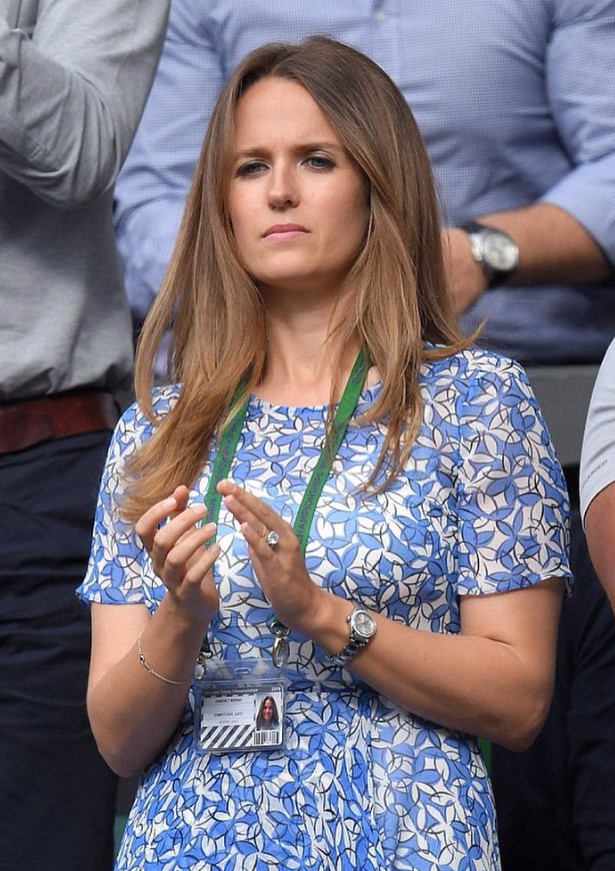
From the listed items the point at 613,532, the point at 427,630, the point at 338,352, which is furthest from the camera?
the point at 338,352

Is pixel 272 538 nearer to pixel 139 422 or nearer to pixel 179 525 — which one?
pixel 179 525

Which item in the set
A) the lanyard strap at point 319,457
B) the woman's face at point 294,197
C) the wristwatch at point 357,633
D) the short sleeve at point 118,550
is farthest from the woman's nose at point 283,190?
the wristwatch at point 357,633

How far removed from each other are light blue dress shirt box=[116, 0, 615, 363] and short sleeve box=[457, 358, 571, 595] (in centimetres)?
92

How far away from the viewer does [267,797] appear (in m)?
2.04

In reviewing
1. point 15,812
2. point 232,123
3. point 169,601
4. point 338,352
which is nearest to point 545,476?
point 338,352

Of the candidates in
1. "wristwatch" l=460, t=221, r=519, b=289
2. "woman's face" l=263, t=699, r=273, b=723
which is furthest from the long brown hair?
"wristwatch" l=460, t=221, r=519, b=289

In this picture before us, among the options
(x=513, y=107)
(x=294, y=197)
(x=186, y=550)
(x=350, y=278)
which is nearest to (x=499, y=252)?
(x=513, y=107)

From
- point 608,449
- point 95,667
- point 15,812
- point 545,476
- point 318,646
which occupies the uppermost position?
point 608,449

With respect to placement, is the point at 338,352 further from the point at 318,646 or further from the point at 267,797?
the point at 267,797

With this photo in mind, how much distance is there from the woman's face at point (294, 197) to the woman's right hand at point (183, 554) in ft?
1.62

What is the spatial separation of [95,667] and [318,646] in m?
0.35

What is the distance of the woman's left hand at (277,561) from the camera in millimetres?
1917

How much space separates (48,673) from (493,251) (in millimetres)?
1244

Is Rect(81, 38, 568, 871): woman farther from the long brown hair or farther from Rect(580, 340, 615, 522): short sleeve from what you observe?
Rect(580, 340, 615, 522): short sleeve
